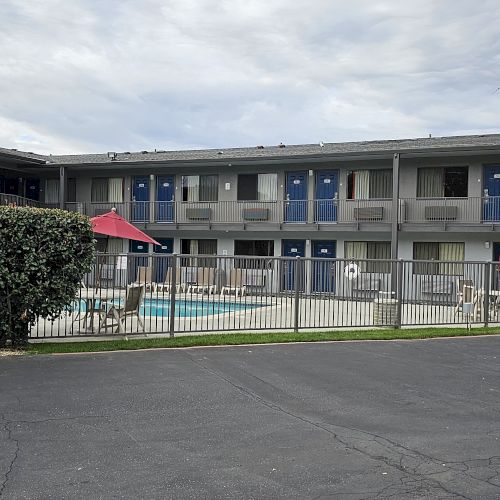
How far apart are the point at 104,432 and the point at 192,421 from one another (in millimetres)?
927

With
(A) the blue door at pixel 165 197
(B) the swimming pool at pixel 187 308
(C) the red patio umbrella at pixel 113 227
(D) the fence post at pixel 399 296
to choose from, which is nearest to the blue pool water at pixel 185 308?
(B) the swimming pool at pixel 187 308

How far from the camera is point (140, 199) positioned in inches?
1204

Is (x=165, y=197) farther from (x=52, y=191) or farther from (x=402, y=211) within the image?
(x=402, y=211)

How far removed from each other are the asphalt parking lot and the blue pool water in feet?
6.67

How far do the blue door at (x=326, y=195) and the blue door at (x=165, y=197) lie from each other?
714cm

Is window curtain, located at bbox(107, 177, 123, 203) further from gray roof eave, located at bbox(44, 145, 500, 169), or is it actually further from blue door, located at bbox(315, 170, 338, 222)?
blue door, located at bbox(315, 170, 338, 222)

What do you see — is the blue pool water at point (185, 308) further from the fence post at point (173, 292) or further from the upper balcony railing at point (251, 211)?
the upper balcony railing at point (251, 211)

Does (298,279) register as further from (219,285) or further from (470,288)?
Result: (470,288)

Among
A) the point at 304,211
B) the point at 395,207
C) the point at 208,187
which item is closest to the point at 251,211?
the point at 304,211

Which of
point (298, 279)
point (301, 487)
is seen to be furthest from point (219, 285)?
point (301, 487)

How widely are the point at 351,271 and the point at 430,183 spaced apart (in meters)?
13.4

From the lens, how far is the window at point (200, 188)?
29.4m

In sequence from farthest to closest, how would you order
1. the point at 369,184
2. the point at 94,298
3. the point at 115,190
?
the point at 115,190
the point at 369,184
the point at 94,298

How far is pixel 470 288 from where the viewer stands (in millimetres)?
14984
